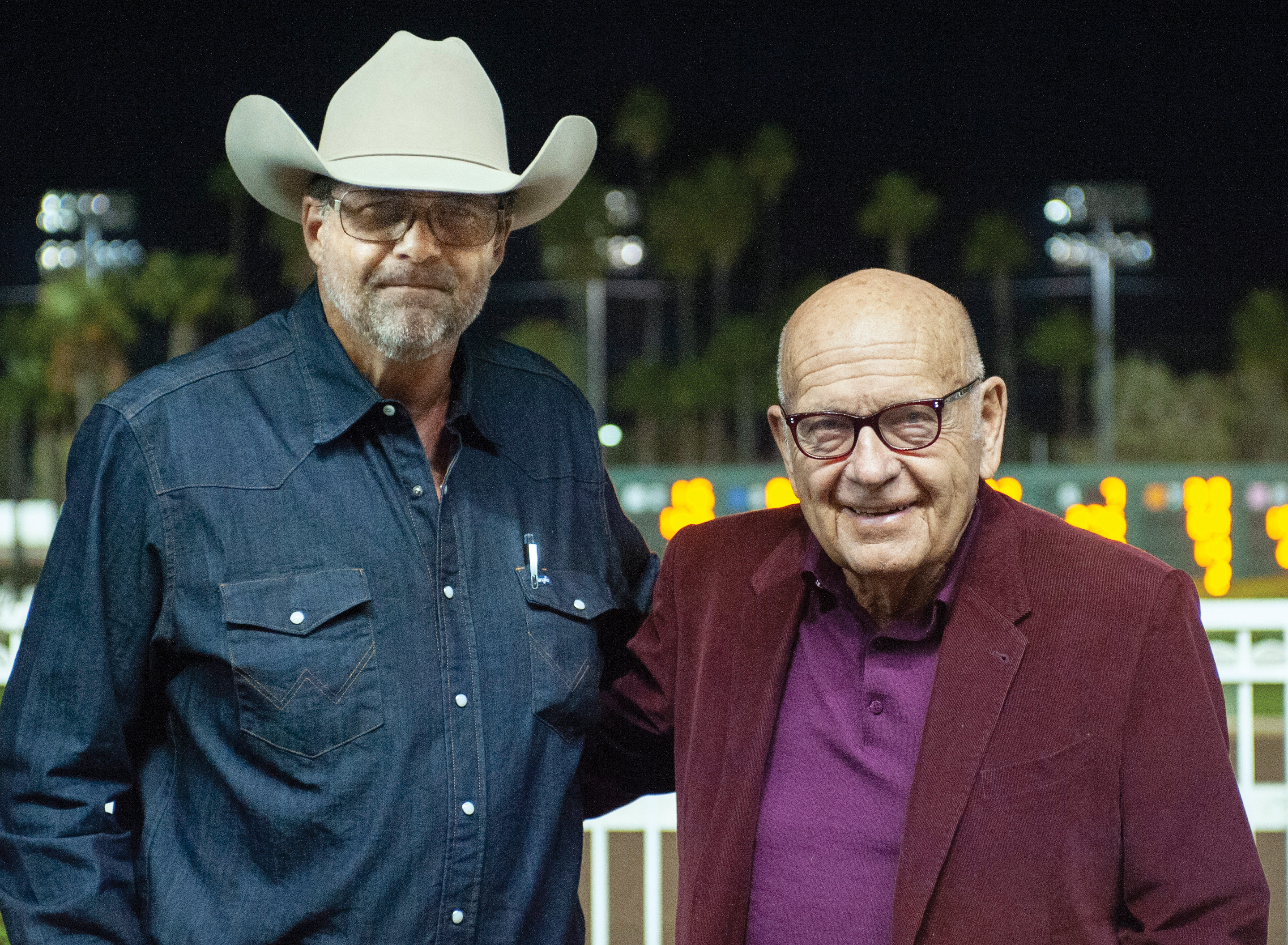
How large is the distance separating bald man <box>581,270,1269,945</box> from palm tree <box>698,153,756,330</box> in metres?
39.9

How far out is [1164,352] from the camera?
166ft

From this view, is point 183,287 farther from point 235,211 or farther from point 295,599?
point 295,599

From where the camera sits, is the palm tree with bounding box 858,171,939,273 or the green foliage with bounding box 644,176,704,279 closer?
the palm tree with bounding box 858,171,939,273

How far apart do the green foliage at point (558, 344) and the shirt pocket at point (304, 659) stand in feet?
122

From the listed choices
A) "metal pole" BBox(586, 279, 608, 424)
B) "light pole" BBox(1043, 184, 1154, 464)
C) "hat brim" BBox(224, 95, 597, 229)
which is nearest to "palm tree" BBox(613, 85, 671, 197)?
"metal pole" BBox(586, 279, 608, 424)

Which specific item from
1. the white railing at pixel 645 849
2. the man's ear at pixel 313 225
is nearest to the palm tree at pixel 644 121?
the white railing at pixel 645 849

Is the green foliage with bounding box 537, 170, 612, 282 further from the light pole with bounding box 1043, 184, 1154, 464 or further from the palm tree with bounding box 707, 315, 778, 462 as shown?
the light pole with bounding box 1043, 184, 1154, 464

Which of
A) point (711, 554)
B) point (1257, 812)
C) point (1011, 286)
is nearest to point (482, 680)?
point (711, 554)

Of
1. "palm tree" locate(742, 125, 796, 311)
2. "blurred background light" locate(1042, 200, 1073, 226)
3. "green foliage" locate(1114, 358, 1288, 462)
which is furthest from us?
"palm tree" locate(742, 125, 796, 311)

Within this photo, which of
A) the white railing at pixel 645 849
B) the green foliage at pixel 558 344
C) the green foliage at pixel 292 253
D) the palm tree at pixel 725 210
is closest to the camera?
the white railing at pixel 645 849

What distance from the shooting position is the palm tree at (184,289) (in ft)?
116

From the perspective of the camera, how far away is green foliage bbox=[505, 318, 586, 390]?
1581 inches

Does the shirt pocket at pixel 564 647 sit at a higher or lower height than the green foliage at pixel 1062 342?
lower

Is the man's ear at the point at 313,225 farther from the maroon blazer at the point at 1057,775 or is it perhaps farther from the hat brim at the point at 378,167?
the maroon blazer at the point at 1057,775
